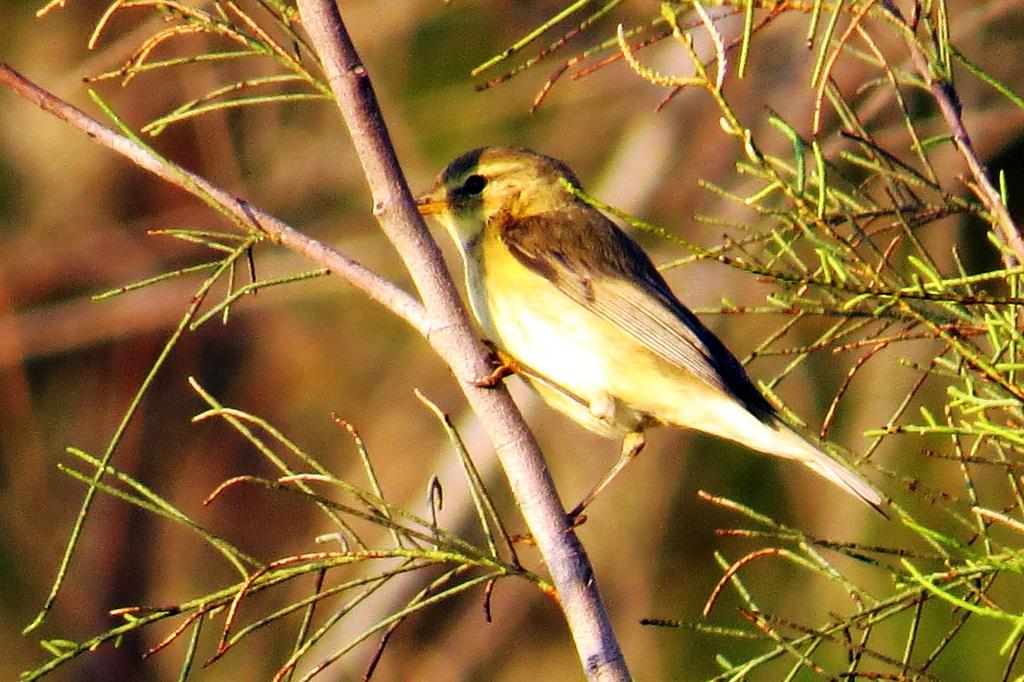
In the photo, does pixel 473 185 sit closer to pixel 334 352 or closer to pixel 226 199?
pixel 226 199

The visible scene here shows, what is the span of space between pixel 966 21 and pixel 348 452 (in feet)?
11.9

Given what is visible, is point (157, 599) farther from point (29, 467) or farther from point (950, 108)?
point (950, 108)

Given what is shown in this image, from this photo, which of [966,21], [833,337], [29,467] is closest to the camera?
[833,337]

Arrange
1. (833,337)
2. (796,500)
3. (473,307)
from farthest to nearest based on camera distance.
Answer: (796,500)
(473,307)
(833,337)

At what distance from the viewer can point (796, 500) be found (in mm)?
6285

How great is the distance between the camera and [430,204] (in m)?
3.86

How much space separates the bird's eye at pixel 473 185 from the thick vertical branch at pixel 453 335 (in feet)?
4.73

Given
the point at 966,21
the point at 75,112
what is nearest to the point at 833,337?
the point at 75,112

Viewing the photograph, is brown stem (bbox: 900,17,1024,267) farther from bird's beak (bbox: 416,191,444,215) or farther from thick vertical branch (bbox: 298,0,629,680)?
bird's beak (bbox: 416,191,444,215)

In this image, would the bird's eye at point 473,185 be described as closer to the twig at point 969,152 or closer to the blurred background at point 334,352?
the twig at point 969,152

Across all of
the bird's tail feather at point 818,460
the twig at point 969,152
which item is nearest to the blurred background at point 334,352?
the bird's tail feather at point 818,460

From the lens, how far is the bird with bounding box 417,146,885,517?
3420mm

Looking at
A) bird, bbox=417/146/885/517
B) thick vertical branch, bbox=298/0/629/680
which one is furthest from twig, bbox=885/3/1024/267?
bird, bbox=417/146/885/517

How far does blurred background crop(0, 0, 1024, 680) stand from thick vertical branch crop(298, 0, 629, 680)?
369 centimetres
